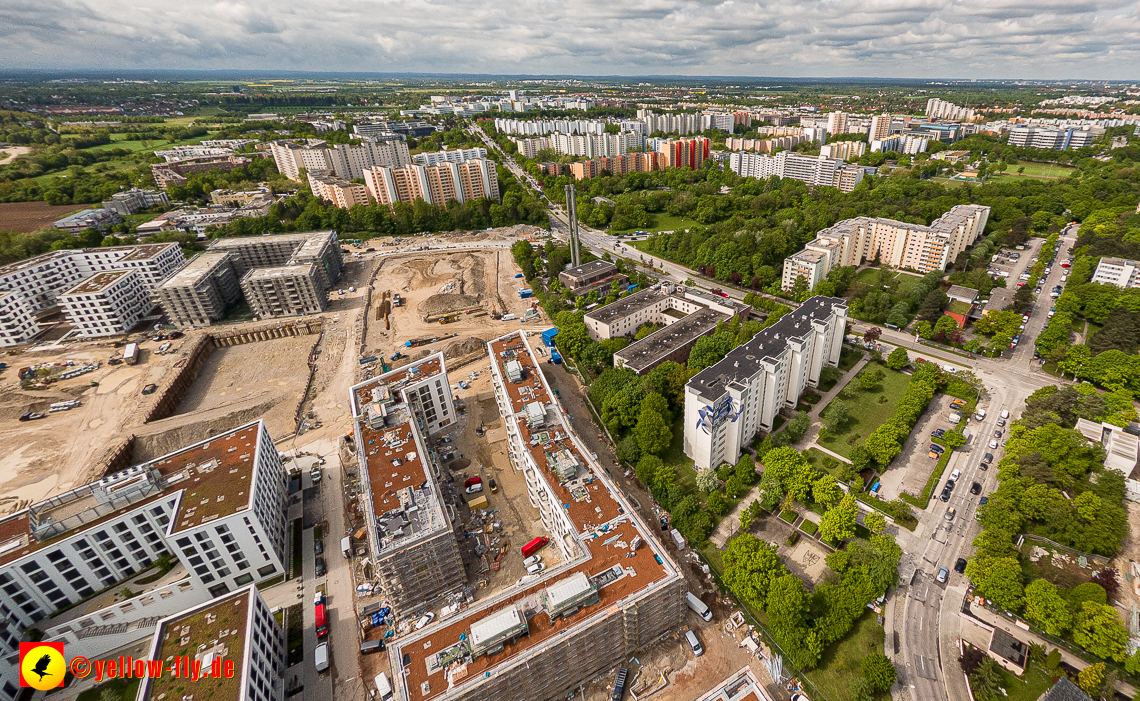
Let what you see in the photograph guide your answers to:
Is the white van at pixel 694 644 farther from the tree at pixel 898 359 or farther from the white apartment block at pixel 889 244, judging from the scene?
the white apartment block at pixel 889 244

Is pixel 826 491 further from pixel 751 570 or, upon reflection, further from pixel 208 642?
pixel 208 642

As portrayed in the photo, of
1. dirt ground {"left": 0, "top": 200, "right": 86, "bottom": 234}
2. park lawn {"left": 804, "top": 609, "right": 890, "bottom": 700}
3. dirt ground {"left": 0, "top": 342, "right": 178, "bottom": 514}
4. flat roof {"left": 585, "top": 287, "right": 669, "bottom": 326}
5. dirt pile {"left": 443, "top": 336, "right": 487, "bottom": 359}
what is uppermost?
dirt ground {"left": 0, "top": 200, "right": 86, "bottom": 234}

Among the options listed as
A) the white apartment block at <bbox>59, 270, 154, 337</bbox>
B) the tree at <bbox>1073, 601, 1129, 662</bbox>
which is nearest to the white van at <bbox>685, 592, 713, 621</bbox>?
the tree at <bbox>1073, 601, 1129, 662</bbox>

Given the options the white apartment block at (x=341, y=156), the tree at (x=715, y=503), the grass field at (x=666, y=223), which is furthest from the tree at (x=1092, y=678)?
the white apartment block at (x=341, y=156)

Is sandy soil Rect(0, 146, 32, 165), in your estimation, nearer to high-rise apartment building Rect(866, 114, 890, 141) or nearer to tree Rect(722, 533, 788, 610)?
tree Rect(722, 533, 788, 610)

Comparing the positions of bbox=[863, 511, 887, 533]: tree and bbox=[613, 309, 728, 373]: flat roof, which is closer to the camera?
bbox=[863, 511, 887, 533]: tree

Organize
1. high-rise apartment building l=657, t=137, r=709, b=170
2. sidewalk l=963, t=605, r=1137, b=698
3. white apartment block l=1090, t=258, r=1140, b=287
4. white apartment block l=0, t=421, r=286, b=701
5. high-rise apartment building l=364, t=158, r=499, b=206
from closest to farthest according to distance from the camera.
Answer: sidewalk l=963, t=605, r=1137, b=698
white apartment block l=0, t=421, r=286, b=701
white apartment block l=1090, t=258, r=1140, b=287
high-rise apartment building l=364, t=158, r=499, b=206
high-rise apartment building l=657, t=137, r=709, b=170
